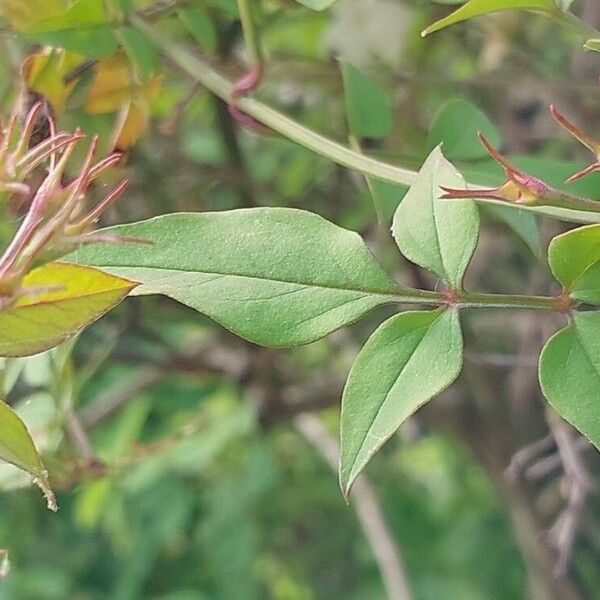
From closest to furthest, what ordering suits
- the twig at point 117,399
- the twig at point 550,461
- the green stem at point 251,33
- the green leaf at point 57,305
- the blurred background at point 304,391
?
the green leaf at point 57,305 → the green stem at point 251,33 → the blurred background at point 304,391 → the twig at point 550,461 → the twig at point 117,399

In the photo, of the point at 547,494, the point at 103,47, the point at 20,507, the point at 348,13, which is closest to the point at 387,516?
the point at 547,494

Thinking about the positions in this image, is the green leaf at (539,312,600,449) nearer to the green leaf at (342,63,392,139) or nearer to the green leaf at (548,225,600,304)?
the green leaf at (548,225,600,304)

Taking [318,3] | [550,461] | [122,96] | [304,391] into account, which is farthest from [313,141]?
[304,391]

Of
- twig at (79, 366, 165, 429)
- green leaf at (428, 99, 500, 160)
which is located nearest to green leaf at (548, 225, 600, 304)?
green leaf at (428, 99, 500, 160)

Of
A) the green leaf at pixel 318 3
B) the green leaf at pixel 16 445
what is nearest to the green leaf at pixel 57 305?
the green leaf at pixel 16 445

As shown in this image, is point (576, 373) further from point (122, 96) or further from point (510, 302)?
point (122, 96)

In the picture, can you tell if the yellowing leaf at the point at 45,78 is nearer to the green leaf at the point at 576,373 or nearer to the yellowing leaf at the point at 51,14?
the yellowing leaf at the point at 51,14
